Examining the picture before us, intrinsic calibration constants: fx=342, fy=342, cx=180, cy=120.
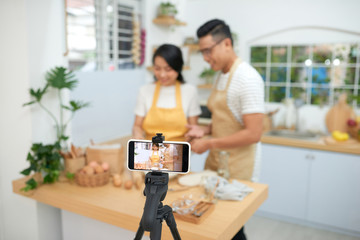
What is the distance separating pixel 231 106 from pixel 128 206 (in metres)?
0.80

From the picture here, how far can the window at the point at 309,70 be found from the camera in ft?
11.8

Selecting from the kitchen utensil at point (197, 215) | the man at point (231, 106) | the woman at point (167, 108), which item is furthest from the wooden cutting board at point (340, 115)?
the kitchen utensil at point (197, 215)

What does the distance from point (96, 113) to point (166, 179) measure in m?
2.39

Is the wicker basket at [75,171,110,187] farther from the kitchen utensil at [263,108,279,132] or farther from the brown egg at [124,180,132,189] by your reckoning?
the kitchen utensil at [263,108,279,132]

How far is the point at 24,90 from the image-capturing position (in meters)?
1.97

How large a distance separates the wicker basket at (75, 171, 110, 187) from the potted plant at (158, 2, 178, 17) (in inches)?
89.3

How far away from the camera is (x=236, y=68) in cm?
191

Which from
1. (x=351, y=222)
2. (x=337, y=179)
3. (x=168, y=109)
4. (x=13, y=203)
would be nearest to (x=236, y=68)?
(x=168, y=109)

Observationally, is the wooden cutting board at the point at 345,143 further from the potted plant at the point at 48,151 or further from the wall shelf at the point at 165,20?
the potted plant at the point at 48,151

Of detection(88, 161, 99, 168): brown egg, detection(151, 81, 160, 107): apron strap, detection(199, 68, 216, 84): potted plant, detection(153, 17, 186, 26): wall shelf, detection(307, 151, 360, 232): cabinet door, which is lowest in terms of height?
detection(307, 151, 360, 232): cabinet door

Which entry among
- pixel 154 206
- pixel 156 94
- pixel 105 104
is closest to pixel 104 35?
pixel 105 104

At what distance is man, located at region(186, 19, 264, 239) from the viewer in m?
1.80

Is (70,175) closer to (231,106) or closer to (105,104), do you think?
(231,106)

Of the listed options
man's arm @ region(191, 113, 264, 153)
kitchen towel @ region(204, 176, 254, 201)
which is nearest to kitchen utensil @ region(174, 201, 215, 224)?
kitchen towel @ region(204, 176, 254, 201)
